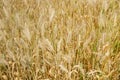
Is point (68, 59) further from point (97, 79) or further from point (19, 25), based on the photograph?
point (19, 25)

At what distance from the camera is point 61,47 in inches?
56.4

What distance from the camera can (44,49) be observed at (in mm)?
1376

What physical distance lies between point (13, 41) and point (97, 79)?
0.55m

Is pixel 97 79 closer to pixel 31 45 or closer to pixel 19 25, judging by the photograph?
pixel 31 45

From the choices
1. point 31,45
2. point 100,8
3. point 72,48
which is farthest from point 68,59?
point 100,8

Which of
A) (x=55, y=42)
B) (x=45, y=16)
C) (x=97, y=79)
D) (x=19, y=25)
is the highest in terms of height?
(x=45, y=16)

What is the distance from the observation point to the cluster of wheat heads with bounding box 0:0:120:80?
134 centimetres

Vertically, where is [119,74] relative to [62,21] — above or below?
below

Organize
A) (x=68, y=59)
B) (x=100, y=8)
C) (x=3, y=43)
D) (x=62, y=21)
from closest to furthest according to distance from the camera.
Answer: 1. (x=68, y=59)
2. (x=3, y=43)
3. (x=62, y=21)
4. (x=100, y=8)

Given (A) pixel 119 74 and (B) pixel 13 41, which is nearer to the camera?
(A) pixel 119 74

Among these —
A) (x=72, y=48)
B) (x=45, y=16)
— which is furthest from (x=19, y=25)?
(x=72, y=48)

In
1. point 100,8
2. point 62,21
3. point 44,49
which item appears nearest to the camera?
point 44,49

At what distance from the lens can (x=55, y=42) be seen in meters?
1.45

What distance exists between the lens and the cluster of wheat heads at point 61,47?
4.39 ft
